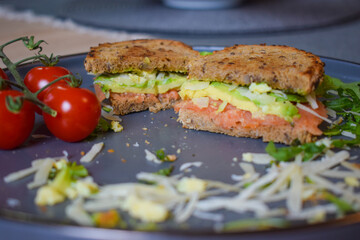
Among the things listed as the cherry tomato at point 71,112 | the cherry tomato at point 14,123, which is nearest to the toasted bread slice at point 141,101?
the cherry tomato at point 71,112

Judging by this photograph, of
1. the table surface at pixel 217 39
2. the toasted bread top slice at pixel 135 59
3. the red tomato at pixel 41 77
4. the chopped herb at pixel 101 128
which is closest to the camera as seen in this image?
the chopped herb at pixel 101 128

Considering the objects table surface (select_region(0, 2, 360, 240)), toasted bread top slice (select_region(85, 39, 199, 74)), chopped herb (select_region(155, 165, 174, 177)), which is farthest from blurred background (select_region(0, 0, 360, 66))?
chopped herb (select_region(155, 165, 174, 177))

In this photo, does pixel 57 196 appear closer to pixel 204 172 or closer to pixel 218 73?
pixel 204 172

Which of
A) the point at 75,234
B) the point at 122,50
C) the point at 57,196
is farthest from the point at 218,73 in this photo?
the point at 75,234

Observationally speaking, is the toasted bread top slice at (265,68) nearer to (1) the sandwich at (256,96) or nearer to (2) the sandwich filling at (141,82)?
(1) the sandwich at (256,96)

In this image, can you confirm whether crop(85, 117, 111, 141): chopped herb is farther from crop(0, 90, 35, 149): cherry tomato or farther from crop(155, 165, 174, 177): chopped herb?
crop(155, 165, 174, 177): chopped herb

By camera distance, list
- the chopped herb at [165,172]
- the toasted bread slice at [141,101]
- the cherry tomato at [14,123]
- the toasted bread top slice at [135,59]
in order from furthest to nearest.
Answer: the toasted bread slice at [141,101], the toasted bread top slice at [135,59], the cherry tomato at [14,123], the chopped herb at [165,172]

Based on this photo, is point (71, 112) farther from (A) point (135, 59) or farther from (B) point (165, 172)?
(A) point (135, 59)
